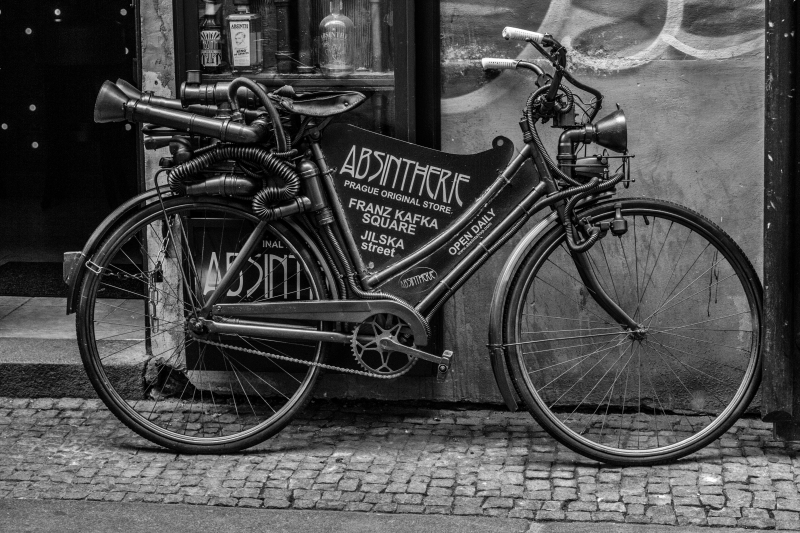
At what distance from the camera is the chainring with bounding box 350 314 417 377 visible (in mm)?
4629

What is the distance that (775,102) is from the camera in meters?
4.35

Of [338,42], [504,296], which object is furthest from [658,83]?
[338,42]

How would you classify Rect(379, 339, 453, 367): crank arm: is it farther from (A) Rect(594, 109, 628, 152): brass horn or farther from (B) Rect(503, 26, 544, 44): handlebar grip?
(B) Rect(503, 26, 544, 44): handlebar grip

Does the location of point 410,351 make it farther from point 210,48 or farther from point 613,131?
point 210,48

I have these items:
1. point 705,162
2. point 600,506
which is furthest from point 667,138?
point 600,506

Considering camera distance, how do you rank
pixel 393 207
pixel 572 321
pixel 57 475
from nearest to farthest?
pixel 57 475 → pixel 393 207 → pixel 572 321

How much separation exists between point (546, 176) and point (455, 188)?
14.4 inches

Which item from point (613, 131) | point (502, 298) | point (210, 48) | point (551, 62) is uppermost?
point (210, 48)

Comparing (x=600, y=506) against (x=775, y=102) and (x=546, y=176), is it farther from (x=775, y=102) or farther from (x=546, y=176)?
(x=775, y=102)

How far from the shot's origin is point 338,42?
5004 millimetres

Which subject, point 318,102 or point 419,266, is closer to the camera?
point 318,102

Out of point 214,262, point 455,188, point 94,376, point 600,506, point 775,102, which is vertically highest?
point 775,102

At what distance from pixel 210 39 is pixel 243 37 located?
14 centimetres

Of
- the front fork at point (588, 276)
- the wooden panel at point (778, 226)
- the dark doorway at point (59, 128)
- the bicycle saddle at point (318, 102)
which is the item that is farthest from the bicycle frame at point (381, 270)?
the dark doorway at point (59, 128)
